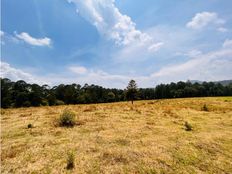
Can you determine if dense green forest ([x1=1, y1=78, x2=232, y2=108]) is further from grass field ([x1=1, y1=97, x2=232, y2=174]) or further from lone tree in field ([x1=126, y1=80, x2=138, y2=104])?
grass field ([x1=1, y1=97, x2=232, y2=174])

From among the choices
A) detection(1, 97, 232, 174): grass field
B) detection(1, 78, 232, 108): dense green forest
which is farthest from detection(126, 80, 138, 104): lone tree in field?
detection(1, 97, 232, 174): grass field

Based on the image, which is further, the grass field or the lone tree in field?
the lone tree in field

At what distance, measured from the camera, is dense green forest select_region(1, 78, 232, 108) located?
54188 millimetres

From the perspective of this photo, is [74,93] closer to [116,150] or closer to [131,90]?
[131,90]

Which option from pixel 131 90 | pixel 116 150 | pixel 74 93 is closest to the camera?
pixel 116 150

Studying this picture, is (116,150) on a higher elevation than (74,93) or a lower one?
lower

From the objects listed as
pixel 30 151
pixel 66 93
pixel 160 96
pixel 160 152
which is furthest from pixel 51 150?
pixel 160 96

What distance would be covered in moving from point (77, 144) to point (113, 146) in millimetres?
1827

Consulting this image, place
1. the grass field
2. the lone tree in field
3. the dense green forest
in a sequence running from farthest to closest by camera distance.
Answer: the dense green forest
the lone tree in field
the grass field

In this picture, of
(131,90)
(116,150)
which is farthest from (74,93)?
(116,150)

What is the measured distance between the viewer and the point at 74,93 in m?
71.2

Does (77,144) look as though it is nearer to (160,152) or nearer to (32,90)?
(160,152)

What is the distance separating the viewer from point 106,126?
42.4 ft

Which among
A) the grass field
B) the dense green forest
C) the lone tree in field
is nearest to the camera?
the grass field
